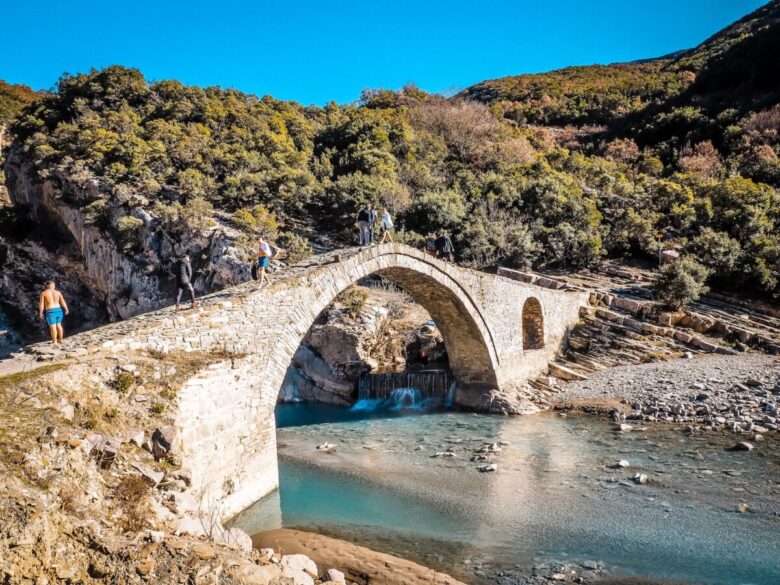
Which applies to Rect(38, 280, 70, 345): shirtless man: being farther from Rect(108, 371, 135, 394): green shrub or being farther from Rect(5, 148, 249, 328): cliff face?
Rect(5, 148, 249, 328): cliff face

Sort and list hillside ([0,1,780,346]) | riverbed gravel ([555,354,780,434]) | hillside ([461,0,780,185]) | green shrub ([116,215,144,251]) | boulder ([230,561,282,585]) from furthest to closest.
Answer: hillside ([461,0,780,185]) < hillside ([0,1,780,346]) < green shrub ([116,215,144,251]) < riverbed gravel ([555,354,780,434]) < boulder ([230,561,282,585])

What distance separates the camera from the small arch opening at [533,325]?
70.2 feet

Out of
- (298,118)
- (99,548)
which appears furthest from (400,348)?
(298,118)

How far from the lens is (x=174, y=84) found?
40844 mm

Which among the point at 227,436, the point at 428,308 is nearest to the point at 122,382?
the point at 227,436

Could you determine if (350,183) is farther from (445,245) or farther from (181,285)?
(181,285)

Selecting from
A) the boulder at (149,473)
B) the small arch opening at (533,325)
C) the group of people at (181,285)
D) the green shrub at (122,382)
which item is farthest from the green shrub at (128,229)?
the boulder at (149,473)

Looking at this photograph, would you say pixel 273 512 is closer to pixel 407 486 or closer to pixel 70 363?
pixel 407 486

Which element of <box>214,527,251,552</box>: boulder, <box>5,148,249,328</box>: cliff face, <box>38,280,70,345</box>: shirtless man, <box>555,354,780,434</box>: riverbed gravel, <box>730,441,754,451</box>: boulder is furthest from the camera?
<box>5,148,249,328</box>: cliff face

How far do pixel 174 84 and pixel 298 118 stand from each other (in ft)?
31.8

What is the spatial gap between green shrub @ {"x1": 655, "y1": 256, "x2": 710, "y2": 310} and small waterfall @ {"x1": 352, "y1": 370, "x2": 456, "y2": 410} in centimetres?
1050

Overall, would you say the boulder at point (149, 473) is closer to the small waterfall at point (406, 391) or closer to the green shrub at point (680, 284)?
the small waterfall at point (406, 391)

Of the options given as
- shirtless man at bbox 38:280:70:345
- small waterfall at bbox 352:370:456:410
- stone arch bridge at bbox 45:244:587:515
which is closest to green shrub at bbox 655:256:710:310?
small waterfall at bbox 352:370:456:410

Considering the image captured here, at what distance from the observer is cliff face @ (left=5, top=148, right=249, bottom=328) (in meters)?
24.8
